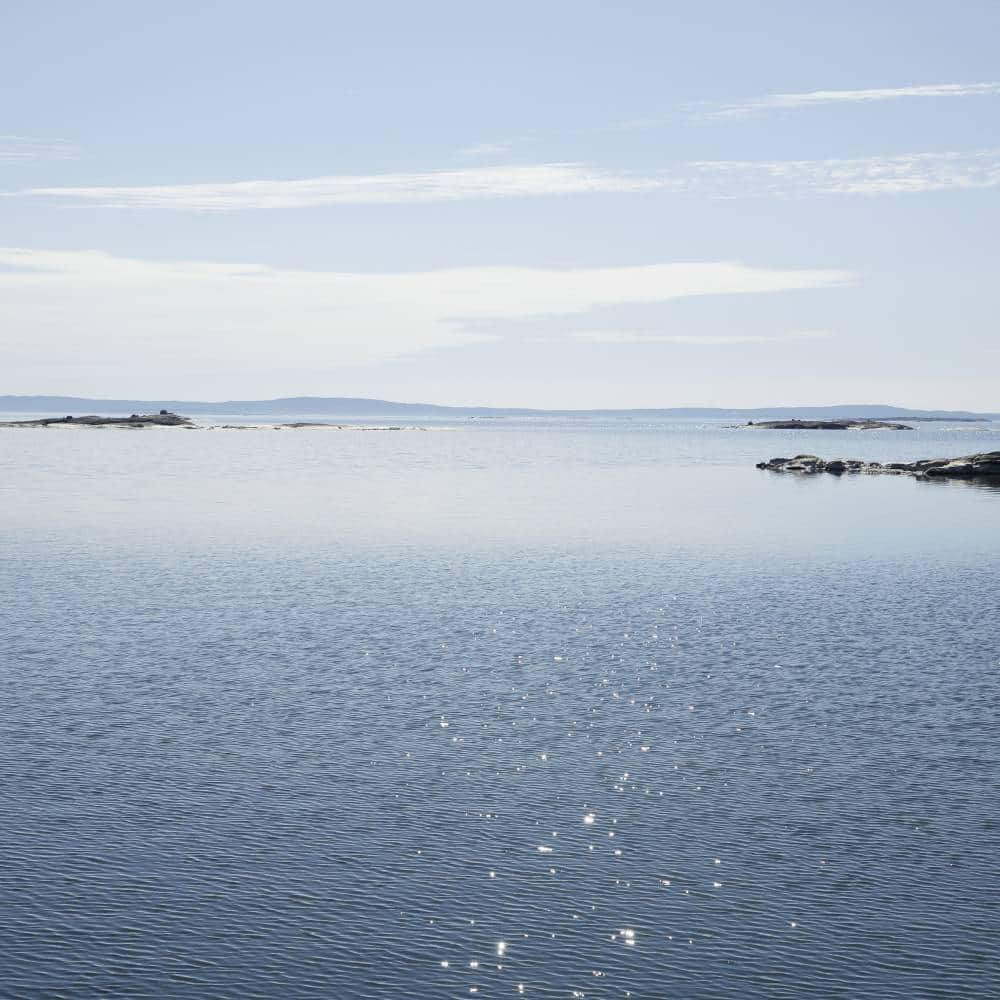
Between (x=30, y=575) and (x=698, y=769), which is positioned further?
(x=30, y=575)

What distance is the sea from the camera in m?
20.2

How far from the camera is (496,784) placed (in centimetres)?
2845

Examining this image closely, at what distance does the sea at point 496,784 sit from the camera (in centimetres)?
2022

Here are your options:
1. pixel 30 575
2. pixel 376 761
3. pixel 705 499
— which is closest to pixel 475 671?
pixel 376 761

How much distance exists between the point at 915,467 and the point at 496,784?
485 ft

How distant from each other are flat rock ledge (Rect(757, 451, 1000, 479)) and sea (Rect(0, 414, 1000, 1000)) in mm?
92367

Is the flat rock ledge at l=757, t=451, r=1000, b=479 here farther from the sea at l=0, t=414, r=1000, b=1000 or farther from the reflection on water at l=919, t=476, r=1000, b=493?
the sea at l=0, t=414, r=1000, b=1000

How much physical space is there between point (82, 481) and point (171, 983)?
12040 centimetres

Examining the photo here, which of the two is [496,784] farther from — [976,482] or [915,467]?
[915,467]

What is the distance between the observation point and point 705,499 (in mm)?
120000

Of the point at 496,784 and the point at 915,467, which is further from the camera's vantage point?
the point at 915,467

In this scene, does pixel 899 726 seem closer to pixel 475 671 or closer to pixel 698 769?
pixel 698 769

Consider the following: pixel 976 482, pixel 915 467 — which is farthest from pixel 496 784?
pixel 915 467

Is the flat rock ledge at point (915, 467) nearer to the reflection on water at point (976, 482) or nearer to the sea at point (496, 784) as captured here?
the reflection on water at point (976, 482)
